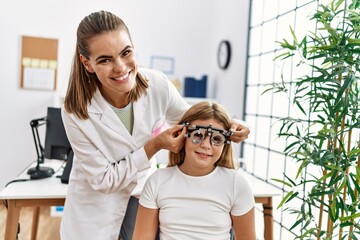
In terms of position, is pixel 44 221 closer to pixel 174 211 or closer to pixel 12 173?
pixel 12 173

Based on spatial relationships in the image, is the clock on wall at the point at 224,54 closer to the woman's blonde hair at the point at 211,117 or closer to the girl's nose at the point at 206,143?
the woman's blonde hair at the point at 211,117

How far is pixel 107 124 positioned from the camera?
4.35 feet

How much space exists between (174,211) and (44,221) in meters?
2.46

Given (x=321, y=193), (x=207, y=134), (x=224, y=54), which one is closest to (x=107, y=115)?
(x=207, y=134)

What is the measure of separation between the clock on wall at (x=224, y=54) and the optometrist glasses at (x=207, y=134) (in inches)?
101

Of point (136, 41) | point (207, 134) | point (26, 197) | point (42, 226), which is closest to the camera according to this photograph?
point (207, 134)

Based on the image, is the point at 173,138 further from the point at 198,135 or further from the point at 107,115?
the point at 107,115

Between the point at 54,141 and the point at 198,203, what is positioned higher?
the point at 54,141

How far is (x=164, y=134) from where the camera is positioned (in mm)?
1278

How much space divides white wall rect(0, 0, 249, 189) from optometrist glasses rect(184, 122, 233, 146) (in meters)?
2.25

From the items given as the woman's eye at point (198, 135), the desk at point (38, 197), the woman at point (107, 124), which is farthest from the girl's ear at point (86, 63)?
the desk at point (38, 197)

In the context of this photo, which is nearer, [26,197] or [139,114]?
[139,114]

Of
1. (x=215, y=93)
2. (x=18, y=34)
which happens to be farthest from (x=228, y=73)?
(x=18, y=34)

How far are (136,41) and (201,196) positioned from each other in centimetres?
305
